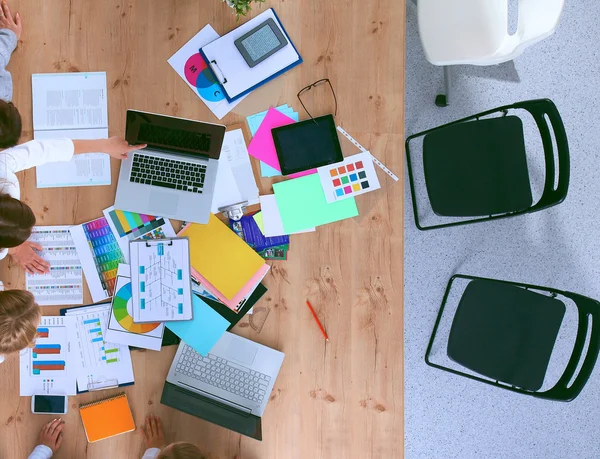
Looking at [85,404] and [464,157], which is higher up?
[464,157]

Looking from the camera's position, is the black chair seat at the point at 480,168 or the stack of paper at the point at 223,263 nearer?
the stack of paper at the point at 223,263

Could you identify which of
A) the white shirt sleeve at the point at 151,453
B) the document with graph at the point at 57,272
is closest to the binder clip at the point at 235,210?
the document with graph at the point at 57,272

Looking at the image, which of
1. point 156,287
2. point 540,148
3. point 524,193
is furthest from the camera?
Answer: point 540,148

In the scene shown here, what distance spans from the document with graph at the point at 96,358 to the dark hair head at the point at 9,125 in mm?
516

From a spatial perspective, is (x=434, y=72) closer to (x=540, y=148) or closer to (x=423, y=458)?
(x=540, y=148)

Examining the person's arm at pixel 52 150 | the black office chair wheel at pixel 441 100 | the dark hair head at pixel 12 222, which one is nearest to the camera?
the dark hair head at pixel 12 222

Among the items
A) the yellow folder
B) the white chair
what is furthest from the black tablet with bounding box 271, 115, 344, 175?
the white chair

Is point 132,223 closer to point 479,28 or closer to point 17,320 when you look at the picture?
point 17,320

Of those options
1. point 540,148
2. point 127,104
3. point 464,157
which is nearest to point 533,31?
point 464,157

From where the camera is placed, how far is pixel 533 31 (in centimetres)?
145

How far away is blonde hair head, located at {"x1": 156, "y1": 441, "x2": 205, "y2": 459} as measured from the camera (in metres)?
1.31

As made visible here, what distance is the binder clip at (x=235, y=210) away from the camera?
1.42 metres

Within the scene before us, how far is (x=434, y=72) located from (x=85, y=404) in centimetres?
186

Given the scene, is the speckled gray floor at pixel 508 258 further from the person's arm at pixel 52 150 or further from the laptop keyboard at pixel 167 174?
the person's arm at pixel 52 150
